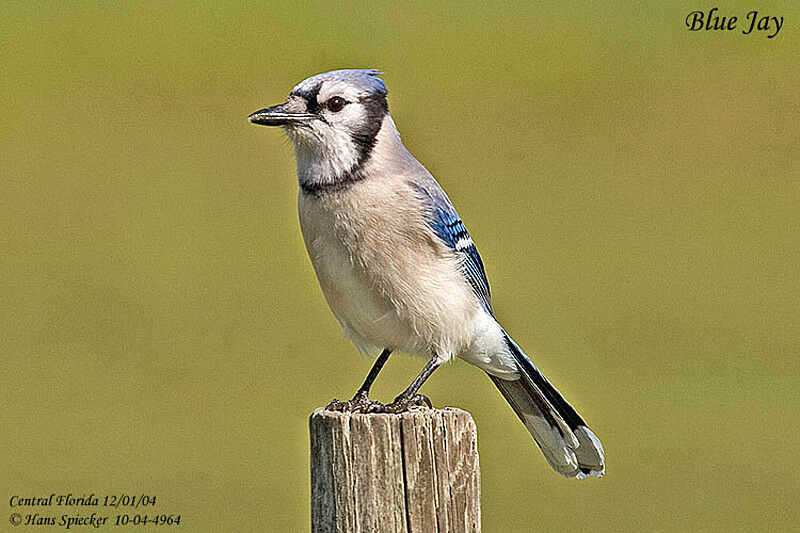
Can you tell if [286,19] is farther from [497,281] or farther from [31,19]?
[497,281]

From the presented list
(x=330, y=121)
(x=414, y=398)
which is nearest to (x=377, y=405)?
(x=414, y=398)

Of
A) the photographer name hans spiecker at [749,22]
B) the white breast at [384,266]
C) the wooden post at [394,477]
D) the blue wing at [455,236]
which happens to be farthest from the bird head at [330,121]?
the photographer name hans spiecker at [749,22]

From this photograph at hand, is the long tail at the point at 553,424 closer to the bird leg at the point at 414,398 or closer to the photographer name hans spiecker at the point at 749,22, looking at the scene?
the bird leg at the point at 414,398

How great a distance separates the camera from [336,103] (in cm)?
468

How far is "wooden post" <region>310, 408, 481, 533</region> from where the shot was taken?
368cm

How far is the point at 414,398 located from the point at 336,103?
1.03m

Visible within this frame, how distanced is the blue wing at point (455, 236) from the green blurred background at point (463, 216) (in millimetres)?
1245

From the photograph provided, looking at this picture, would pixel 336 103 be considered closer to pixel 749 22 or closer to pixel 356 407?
pixel 356 407

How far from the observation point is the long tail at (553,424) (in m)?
4.88

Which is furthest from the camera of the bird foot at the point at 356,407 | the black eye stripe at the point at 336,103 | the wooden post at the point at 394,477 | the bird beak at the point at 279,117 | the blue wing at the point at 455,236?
the blue wing at the point at 455,236

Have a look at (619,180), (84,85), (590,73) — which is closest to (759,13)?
(590,73)

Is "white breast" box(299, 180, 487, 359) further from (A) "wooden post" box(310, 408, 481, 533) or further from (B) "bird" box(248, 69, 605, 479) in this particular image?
(A) "wooden post" box(310, 408, 481, 533)

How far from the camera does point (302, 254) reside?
11.2 meters

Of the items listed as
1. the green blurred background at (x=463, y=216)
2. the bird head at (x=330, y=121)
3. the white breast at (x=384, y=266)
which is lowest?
the green blurred background at (x=463, y=216)
